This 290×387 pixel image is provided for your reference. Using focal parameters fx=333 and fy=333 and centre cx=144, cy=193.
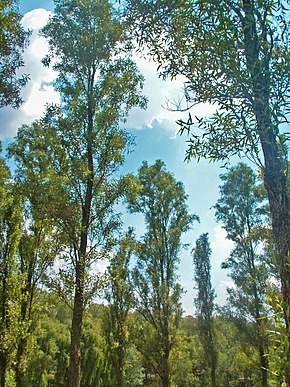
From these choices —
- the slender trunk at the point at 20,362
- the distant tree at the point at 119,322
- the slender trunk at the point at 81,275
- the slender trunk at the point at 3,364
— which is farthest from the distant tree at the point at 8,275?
the distant tree at the point at 119,322

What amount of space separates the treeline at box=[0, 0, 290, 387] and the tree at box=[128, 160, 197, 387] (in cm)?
5

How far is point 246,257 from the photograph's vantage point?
1500 cm

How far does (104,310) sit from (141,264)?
14.2 feet

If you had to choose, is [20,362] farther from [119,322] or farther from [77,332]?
[119,322]

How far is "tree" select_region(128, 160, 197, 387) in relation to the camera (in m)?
12.9

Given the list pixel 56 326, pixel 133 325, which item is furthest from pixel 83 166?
pixel 56 326

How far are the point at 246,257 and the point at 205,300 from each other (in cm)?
895

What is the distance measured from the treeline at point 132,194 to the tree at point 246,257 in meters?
0.05

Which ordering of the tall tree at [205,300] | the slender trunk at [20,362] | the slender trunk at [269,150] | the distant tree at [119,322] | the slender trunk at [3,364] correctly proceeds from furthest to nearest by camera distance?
the tall tree at [205,300] → the distant tree at [119,322] → the slender trunk at [20,362] → the slender trunk at [3,364] → the slender trunk at [269,150]

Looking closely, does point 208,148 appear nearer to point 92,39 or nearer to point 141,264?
point 92,39

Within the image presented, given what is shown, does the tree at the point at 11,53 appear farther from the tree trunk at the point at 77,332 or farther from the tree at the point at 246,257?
the tree at the point at 246,257

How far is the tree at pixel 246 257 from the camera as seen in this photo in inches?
537

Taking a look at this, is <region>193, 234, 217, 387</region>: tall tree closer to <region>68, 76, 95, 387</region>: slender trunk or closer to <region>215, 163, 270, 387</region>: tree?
<region>215, 163, 270, 387</region>: tree

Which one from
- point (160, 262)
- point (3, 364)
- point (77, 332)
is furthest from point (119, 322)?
point (77, 332)
